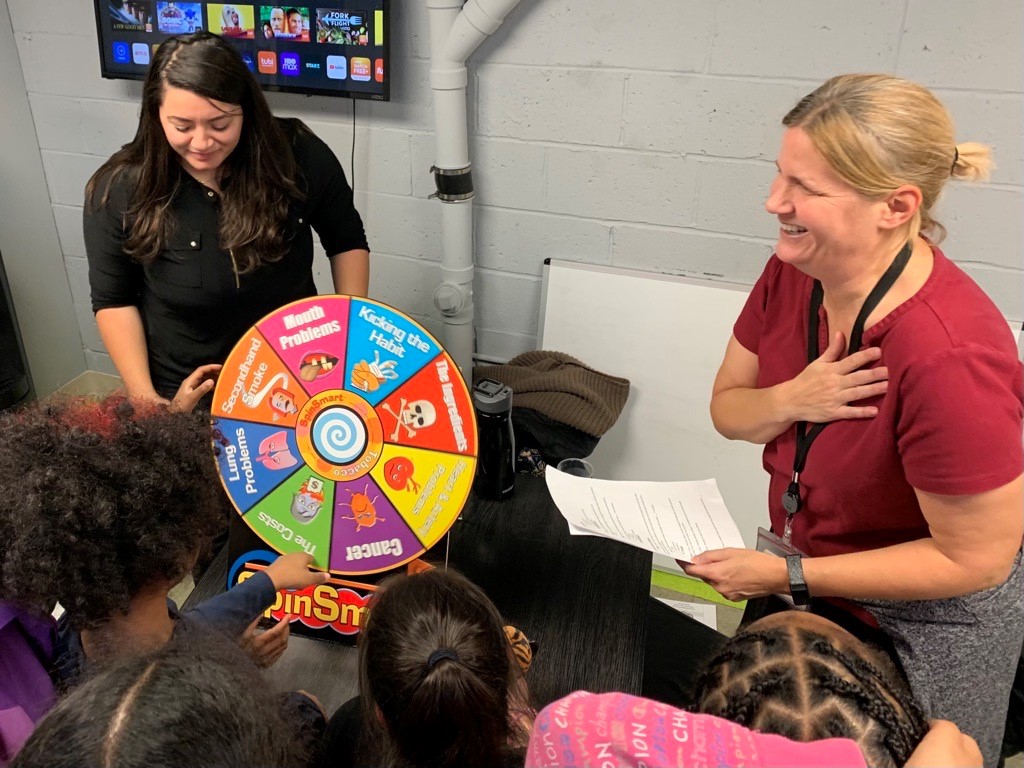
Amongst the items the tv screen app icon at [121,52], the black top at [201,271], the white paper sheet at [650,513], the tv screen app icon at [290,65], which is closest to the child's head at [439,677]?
the white paper sheet at [650,513]

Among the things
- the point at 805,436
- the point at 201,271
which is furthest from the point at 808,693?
the point at 201,271

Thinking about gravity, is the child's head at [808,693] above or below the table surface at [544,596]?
above

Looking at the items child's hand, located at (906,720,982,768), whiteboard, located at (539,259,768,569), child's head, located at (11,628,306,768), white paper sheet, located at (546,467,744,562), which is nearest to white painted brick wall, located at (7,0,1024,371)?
whiteboard, located at (539,259,768,569)

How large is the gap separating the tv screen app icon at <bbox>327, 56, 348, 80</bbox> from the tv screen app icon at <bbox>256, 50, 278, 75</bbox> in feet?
0.48

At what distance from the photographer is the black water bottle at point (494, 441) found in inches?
51.8

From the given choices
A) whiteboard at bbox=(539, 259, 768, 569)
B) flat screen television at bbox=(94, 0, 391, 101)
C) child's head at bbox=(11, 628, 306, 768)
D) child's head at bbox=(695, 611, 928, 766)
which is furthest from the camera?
whiteboard at bbox=(539, 259, 768, 569)

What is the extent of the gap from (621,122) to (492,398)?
2.75 feet

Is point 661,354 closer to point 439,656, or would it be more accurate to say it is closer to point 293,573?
point 293,573

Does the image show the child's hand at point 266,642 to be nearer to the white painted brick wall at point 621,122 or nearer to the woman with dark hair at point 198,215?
the woman with dark hair at point 198,215

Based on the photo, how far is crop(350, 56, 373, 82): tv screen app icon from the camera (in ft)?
5.94

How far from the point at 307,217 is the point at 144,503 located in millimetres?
819

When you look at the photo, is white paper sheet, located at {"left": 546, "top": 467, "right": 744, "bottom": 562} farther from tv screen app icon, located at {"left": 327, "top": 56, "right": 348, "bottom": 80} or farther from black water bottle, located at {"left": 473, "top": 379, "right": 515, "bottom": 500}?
tv screen app icon, located at {"left": 327, "top": 56, "right": 348, "bottom": 80}

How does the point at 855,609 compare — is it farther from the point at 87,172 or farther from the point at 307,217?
the point at 87,172

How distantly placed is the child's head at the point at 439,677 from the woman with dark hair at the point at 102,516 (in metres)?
0.27
